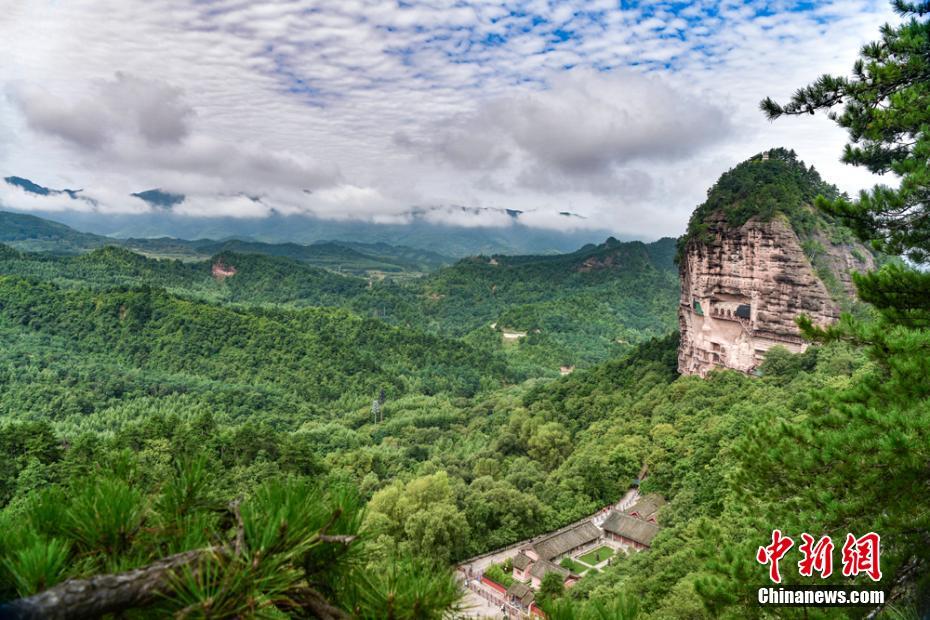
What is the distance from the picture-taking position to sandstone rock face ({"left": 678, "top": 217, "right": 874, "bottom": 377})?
30.4m

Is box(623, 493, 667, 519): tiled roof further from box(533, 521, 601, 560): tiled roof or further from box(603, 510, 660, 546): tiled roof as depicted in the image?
box(533, 521, 601, 560): tiled roof

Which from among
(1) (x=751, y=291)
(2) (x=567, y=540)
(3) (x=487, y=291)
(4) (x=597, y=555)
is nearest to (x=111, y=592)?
(2) (x=567, y=540)

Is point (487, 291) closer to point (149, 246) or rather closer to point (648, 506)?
point (648, 506)

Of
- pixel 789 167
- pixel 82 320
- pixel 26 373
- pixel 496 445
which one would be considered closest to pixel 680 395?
pixel 496 445

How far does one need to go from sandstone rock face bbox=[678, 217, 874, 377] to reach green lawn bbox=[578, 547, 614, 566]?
1610cm

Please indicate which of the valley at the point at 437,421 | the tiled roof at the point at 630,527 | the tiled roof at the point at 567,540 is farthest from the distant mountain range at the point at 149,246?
the tiled roof at the point at 630,527

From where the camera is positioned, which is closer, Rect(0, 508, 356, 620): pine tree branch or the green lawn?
Rect(0, 508, 356, 620): pine tree branch

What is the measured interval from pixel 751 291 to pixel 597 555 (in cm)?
1943

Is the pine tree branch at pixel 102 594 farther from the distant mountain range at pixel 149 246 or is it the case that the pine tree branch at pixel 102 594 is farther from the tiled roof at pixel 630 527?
the distant mountain range at pixel 149 246

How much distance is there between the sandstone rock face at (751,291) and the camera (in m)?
30.4

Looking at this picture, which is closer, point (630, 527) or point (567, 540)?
point (567, 540)

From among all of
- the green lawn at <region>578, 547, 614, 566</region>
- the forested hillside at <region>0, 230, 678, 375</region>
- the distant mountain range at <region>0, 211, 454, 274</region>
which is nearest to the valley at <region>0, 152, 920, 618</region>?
the green lawn at <region>578, 547, 614, 566</region>

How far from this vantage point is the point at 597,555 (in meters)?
21.6

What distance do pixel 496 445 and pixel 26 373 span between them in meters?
39.9
